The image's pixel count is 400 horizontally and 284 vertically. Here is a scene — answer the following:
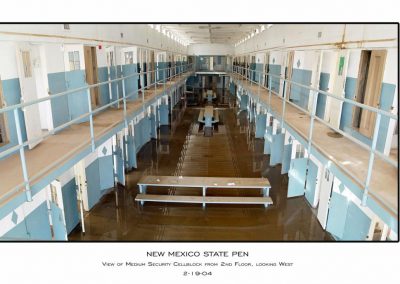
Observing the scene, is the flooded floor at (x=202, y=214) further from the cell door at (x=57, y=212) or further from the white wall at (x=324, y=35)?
the white wall at (x=324, y=35)

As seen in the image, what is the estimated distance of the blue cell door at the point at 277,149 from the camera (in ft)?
22.8

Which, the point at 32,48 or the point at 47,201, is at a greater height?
the point at 32,48

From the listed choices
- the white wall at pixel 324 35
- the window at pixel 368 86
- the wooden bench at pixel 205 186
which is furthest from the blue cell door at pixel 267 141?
the window at pixel 368 86

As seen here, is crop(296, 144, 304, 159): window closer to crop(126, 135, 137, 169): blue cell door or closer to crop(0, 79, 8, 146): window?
crop(126, 135, 137, 169): blue cell door

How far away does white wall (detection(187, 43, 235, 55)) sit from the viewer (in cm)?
2216

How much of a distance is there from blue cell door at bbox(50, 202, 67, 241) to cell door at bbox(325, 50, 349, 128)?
→ 3830mm

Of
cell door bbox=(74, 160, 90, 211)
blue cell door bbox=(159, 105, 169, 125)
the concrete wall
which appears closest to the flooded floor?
cell door bbox=(74, 160, 90, 211)

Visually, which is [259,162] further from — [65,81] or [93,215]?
[65,81]

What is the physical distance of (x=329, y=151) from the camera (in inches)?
122

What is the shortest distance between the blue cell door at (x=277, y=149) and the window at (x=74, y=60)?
423 centimetres

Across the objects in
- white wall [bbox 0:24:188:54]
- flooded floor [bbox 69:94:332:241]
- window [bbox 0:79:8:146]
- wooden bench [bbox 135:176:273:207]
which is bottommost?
flooded floor [bbox 69:94:332:241]

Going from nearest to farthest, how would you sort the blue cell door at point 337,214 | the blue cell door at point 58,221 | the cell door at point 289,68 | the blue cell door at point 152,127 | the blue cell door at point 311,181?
the blue cell door at point 58,221 < the blue cell door at point 337,214 < the blue cell door at point 311,181 < the cell door at point 289,68 < the blue cell door at point 152,127

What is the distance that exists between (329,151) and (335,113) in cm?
182
